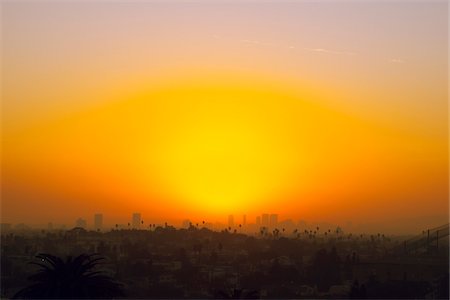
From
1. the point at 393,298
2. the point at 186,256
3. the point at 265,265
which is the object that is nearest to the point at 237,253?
the point at 186,256

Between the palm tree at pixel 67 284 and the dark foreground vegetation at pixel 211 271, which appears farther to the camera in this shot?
the dark foreground vegetation at pixel 211 271

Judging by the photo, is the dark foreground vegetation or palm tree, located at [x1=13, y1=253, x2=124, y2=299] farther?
the dark foreground vegetation

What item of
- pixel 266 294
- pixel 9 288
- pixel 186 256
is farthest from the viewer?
pixel 186 256

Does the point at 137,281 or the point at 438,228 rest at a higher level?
the point at 438,228

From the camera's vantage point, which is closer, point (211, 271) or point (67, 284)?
point (67, 284)

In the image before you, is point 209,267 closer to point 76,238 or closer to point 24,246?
point 24,246

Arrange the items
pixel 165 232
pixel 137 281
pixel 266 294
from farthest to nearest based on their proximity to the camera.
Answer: pixel 165 232 < pixel 137 281 < pixel 266 294

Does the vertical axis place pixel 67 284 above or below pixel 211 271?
above

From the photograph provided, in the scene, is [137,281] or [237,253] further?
[237,253]
